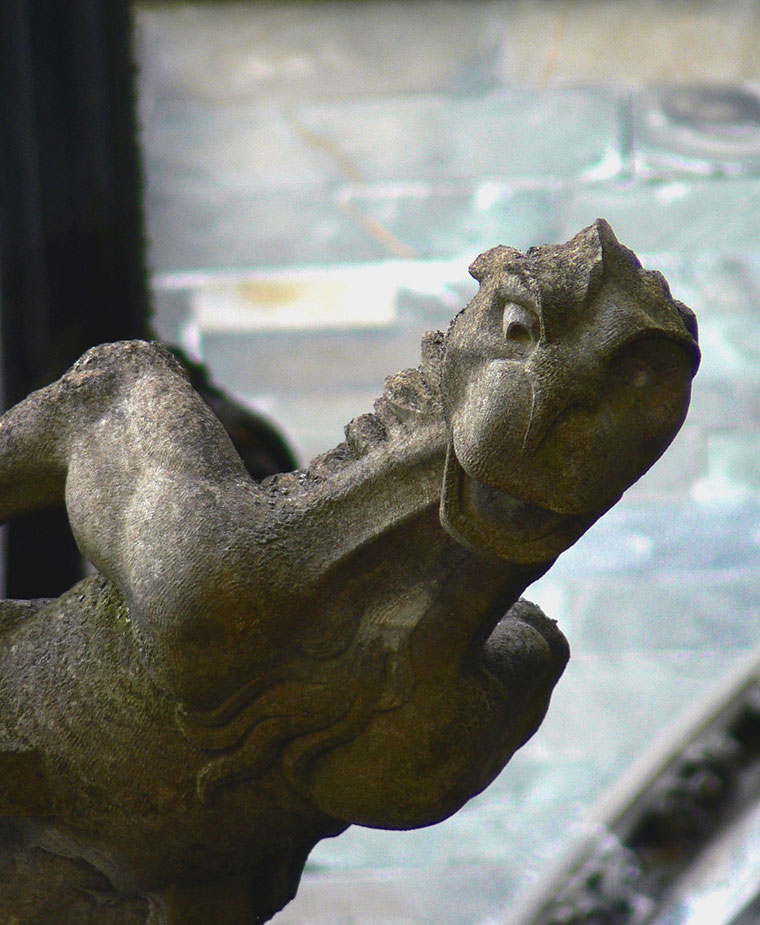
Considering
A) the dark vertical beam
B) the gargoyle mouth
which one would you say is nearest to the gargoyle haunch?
the gargoyle mouth

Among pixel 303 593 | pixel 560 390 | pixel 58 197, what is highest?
pixel 560 390

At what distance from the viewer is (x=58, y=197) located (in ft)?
8.25

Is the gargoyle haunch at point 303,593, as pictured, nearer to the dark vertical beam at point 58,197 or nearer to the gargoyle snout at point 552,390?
the gargoyle snout at point 552,390

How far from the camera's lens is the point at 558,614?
11.9ft

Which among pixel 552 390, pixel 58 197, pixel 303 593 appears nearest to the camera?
pixel 552 390

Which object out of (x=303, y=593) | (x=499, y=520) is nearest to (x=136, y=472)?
(x=303, y=593)

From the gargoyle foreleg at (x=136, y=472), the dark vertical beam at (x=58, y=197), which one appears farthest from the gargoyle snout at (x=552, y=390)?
the dark vertical beam at (x=58, y=197)

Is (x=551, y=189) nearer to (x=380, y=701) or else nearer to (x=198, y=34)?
(x=198, y=34)

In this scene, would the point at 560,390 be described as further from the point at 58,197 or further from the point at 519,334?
the point at 58,197

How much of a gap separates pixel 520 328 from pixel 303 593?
23cm

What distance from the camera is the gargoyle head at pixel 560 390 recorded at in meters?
0.92

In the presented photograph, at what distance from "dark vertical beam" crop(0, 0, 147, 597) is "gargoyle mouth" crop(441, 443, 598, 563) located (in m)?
1.52

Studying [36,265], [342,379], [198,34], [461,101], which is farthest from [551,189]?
[36,265]

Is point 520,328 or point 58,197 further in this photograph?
point 58,197
